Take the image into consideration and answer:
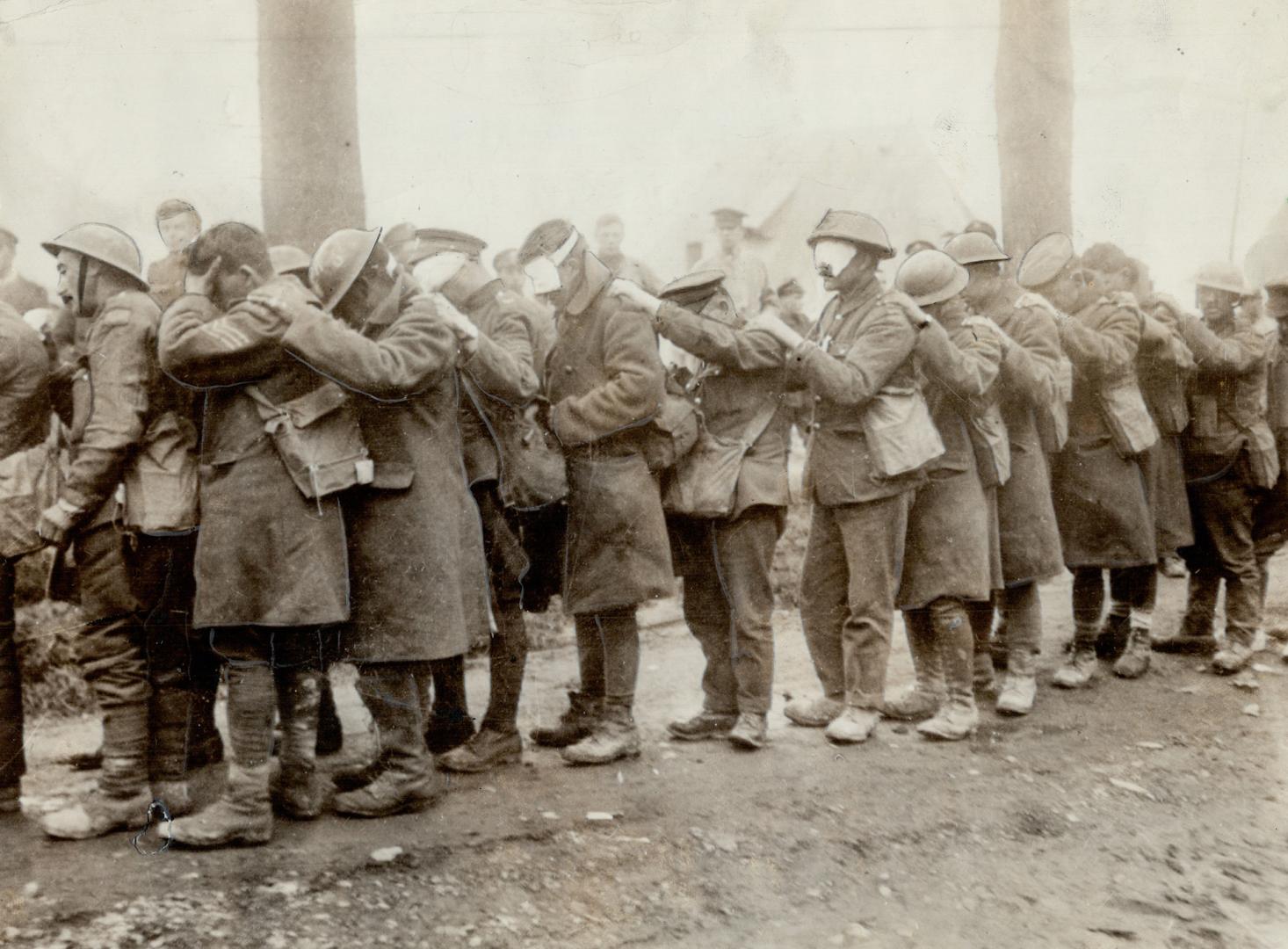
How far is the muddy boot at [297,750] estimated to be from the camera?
3.97 metres

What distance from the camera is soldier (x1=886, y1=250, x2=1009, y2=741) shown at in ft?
16.7

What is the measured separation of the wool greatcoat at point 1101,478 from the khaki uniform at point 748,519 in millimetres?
1789

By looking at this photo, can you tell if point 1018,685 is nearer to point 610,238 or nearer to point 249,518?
point 249,518

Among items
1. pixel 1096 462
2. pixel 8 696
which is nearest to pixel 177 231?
pixel 8 696

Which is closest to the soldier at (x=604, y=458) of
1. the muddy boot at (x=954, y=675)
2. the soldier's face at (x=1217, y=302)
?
the muddy boot at (x=954, y=675)

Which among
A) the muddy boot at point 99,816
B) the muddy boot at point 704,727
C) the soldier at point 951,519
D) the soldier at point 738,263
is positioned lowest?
the muddy boot at point 704,727

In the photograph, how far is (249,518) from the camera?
3730 mm

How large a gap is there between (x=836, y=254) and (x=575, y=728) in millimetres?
2239

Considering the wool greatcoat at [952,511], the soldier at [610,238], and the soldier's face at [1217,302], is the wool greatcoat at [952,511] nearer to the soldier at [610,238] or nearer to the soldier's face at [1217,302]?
the soldier's face at [1217,302]

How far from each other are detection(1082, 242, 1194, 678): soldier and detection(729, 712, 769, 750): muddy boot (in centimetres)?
222

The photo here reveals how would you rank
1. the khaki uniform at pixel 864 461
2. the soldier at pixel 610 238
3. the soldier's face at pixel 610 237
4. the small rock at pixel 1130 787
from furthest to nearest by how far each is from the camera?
1. the soldier's face at pixel 610 237
2. the soldier at pixel 610 238
3. the khaki uniform at pixel 864 461
4. the small rock at pixel 1130 787

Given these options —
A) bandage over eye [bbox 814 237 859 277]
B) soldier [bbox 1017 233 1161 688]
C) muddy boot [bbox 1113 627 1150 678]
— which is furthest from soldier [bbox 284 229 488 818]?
muddy boot [bbox 1113 627 1150 678]

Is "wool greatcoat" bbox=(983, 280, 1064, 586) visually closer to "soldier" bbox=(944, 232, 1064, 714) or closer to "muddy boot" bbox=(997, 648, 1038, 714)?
"soldier" bbox=(944, 232, 1064, 714)

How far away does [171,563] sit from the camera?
156 inches
